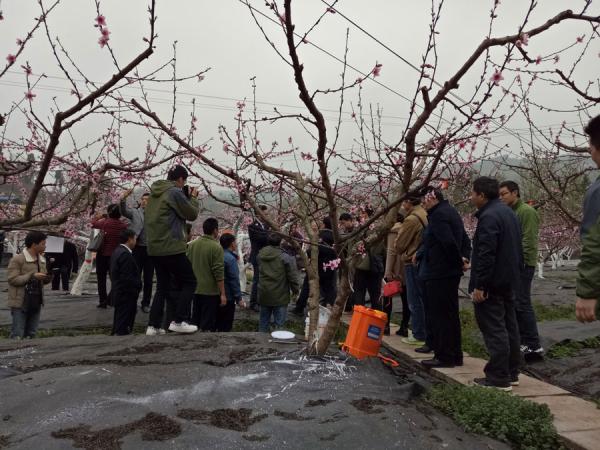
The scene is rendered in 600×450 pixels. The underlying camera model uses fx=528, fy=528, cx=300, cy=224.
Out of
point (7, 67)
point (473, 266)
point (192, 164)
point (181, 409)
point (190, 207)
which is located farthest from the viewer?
point (192, 164)

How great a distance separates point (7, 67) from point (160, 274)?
11.4 feet

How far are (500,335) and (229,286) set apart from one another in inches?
153

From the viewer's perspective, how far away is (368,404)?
3631 mm

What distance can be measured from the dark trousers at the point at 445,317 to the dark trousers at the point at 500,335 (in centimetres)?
54

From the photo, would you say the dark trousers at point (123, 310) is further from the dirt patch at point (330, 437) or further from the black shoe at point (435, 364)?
the dirt patch at point (330, 437)

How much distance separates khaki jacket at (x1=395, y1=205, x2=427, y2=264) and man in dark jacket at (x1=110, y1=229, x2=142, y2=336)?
A: 3204 millimetres

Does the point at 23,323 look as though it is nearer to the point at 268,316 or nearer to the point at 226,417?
the point at 268,316

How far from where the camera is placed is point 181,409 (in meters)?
3.48

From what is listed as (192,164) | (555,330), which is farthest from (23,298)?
(555,330)

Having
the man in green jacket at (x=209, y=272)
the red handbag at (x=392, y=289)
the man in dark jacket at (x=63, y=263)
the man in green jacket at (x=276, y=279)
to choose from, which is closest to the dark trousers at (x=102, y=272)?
the man in green jacket at (x=209, y=272)

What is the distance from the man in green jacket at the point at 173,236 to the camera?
19.6 ft

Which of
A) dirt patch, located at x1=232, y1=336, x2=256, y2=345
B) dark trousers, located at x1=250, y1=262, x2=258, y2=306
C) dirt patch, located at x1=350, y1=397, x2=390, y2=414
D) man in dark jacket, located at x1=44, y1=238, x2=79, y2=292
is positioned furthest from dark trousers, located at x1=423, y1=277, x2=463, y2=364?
man in dark jacket, located at x1=44, y1=238, x2=79, y2=292

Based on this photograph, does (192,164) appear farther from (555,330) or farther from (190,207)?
(555,330)

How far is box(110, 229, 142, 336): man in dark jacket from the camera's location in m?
6.34
